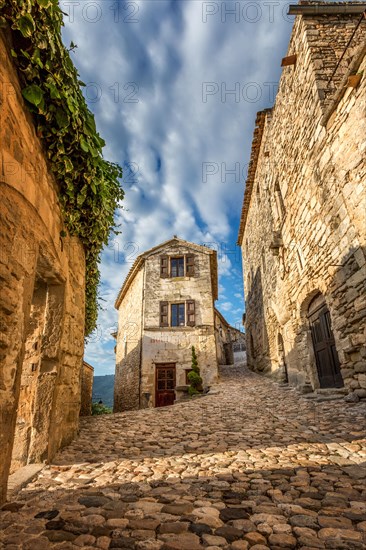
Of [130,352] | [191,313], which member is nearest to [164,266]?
[191,313]

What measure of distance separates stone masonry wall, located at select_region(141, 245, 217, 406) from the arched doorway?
6.30m

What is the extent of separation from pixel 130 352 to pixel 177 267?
5.17 m

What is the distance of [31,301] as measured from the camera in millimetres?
3305

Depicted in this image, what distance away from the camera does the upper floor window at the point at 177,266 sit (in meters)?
14.8

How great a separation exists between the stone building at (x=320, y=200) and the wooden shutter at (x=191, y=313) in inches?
161

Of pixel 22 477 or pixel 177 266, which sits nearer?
pixel 22 477

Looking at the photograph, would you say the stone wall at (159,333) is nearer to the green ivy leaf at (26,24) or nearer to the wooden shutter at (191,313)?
the wooden shutter at (191,313)

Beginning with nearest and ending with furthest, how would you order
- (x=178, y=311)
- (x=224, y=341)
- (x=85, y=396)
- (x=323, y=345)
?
(x=323, y=345)
(x=85, y=396)
(x=178, y=311)
(x=224, y=341)

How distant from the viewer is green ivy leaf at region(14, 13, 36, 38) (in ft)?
6.82

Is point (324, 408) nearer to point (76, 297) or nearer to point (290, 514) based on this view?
point (290, 514)

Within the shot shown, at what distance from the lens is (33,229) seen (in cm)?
267

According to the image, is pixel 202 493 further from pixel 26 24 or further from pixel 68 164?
pixel 26 24

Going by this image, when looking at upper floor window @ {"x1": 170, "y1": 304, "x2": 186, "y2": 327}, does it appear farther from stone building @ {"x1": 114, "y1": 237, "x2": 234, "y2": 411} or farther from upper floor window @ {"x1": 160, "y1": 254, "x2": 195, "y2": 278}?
upper floor window @ {"x1": 160, "y1": 254, "x2": 195, "y2": 278}

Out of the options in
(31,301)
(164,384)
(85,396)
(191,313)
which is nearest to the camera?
(31,301)
